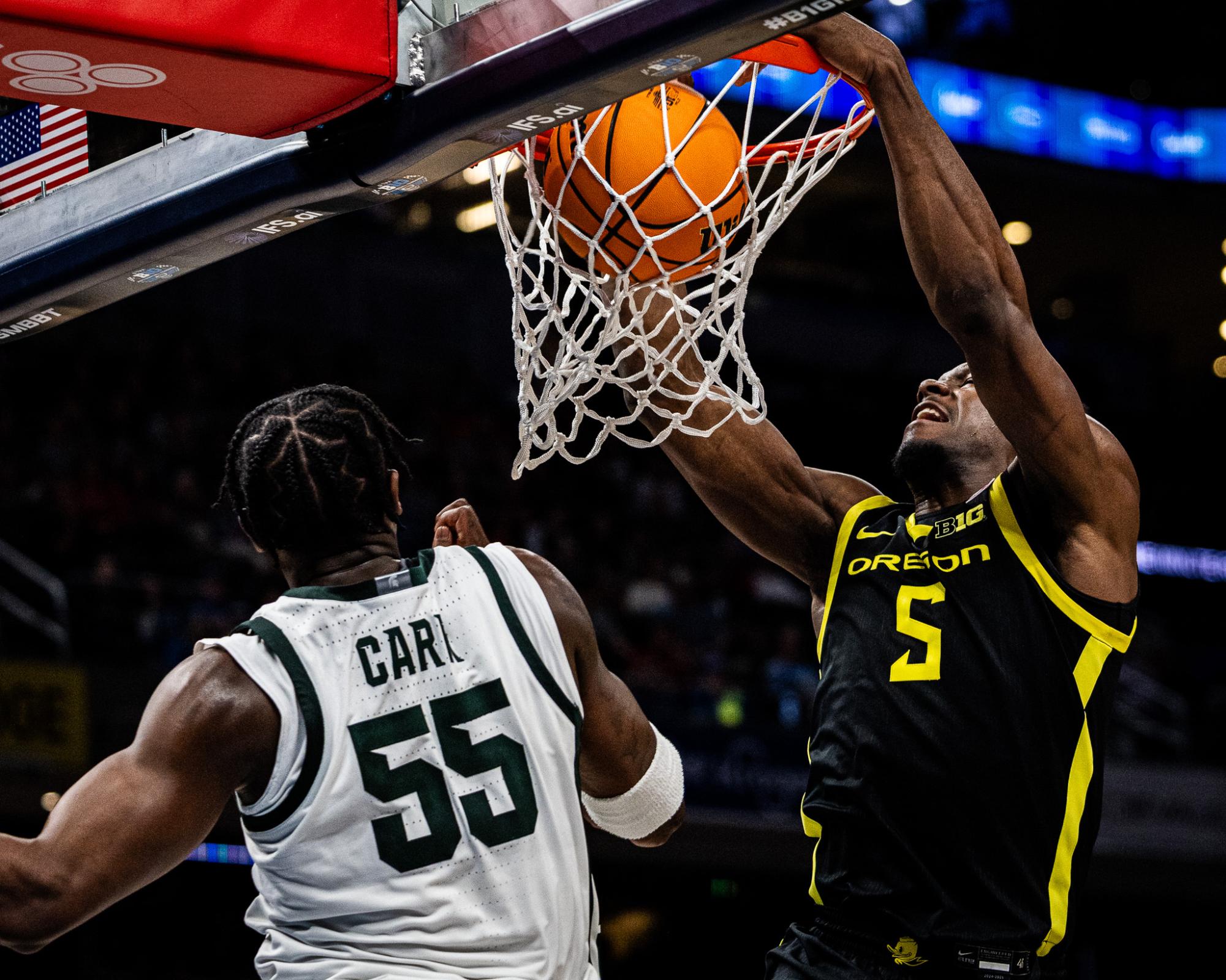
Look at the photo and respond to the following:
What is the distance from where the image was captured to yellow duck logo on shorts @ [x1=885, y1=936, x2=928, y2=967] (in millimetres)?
2998

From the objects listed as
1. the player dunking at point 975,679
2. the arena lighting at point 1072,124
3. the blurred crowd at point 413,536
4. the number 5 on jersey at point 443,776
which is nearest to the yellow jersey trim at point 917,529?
the player dunking at point 975,679

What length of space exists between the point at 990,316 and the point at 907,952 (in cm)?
126

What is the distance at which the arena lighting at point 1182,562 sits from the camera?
1723cm

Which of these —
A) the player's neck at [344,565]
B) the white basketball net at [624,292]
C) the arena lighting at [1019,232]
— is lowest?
the player's neck at [344,565]

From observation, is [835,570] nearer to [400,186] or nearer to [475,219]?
[400,186]

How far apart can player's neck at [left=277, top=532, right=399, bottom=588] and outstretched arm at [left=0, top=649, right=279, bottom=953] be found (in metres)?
0.23

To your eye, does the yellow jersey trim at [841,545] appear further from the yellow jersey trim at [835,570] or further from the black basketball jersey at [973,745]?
the black basketball jersey at [973,745]

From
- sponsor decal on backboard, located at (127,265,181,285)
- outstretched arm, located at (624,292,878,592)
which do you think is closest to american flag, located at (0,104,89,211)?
sponsor decal on backboard, located at (127,265,181,285)

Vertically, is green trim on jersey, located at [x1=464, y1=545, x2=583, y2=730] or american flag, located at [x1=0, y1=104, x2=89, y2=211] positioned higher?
american flag, located at [x1=0, y1=104, x2=89, y2=211]

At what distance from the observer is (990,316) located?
3045mm

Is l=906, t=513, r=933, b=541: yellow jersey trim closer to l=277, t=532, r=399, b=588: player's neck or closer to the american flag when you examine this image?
l=277, t=532, r=399, b=588: player's neck

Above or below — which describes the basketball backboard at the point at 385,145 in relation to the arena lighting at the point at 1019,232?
below

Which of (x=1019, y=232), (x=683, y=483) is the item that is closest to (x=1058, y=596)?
(x=683, y=483)

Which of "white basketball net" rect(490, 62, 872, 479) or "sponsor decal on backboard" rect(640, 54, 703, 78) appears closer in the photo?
"sponsor decal on backboard" rect(640, 54, 703, 78)
